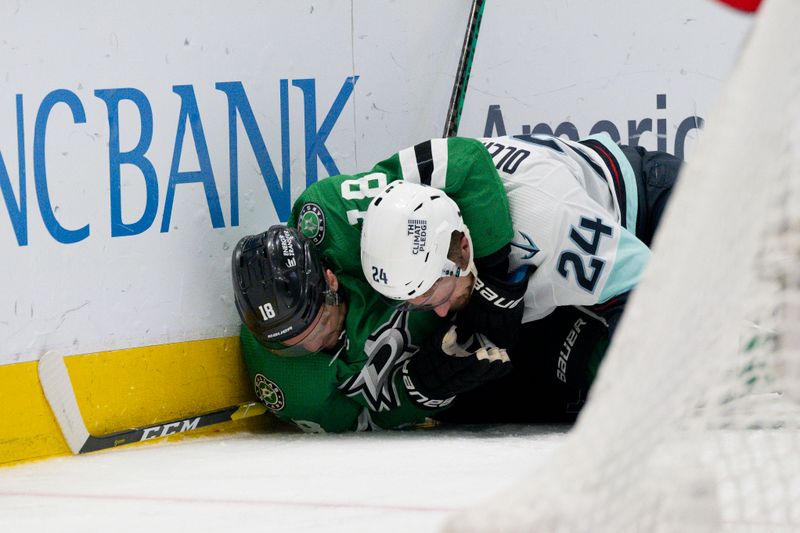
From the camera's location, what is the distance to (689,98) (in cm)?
337

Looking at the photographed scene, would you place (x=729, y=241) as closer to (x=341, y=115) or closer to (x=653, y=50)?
(x=341, y=115)

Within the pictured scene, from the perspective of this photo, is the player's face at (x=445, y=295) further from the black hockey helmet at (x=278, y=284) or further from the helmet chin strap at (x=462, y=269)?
the black hockey helmet at (x=278, y=284)

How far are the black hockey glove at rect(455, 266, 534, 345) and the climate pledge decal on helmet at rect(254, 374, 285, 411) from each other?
468mm

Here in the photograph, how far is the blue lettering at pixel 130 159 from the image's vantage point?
259 centimetres

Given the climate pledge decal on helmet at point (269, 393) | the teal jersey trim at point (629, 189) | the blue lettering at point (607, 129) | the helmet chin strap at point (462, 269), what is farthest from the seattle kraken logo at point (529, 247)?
the blue lettering at point (607, 129)

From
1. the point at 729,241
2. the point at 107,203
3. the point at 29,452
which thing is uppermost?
the point at 729,241

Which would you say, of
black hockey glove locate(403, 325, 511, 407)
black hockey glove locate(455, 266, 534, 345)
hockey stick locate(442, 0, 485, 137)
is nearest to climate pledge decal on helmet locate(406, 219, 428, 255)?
black hockey glove locate(455, 266, 534, 345)

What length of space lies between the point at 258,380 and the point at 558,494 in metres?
1.96

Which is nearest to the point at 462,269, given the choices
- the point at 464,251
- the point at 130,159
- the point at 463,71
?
the point at 464,251

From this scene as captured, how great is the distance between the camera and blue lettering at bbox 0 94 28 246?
7.95ft

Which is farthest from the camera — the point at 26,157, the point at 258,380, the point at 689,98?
the point at 689,98

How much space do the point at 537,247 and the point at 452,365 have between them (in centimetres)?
33

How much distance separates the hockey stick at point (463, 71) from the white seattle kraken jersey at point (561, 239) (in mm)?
684

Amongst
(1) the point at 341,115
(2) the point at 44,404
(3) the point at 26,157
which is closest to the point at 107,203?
(3) the point at 26,157
